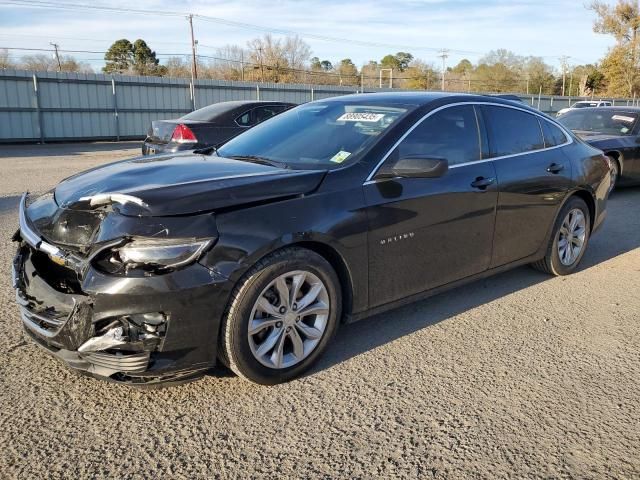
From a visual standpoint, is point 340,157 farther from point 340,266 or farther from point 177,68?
point 177,68

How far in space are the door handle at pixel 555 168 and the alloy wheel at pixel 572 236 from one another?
0.45 metres

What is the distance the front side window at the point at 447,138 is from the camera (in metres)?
3.82

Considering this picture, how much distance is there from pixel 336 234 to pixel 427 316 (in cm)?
135

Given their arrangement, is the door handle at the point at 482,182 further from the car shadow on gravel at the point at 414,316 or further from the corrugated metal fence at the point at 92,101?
the corrugated metal fence at the point at 92,101

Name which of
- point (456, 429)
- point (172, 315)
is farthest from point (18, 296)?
point (456, 429)

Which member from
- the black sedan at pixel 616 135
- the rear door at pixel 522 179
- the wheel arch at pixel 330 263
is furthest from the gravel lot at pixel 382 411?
the black sedan at pixel 616 135

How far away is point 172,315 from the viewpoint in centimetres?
275

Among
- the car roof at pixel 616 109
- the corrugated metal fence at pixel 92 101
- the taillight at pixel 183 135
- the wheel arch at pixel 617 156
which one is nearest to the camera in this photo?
the wheel arch at pixel 617 156

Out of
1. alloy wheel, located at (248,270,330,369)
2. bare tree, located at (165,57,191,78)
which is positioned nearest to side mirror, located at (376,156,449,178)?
alloy wheel, located at (248,270,330,369)

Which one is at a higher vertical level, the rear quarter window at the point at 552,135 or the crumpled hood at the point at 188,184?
the rear quarter window at the point at 552,135

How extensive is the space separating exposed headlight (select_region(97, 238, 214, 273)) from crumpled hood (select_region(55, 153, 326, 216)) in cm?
16

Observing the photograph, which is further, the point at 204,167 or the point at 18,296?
the point at 204,167

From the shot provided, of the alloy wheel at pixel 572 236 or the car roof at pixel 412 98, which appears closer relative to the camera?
the car roof at pixel 412 98

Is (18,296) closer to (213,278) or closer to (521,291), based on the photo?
(213,278)
